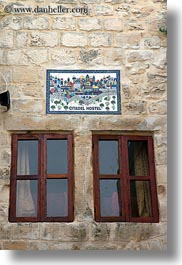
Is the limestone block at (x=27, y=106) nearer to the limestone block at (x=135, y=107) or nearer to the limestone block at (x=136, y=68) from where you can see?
the limestone block at (x=135, y=107)

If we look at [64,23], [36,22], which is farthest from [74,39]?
[36,22]

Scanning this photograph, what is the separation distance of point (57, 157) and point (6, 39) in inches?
53.9

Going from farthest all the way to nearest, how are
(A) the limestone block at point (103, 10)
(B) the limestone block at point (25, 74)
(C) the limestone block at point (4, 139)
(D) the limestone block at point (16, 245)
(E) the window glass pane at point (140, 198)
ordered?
(A) the limestone block at point (103, 10)
(B) the limestone block at point (25, 74)
(C) the limestone block at point (4, 139)
(E) the window glass pane at point (140, 198)
(D) the limestone block at point (16, 245)

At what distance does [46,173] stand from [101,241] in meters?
0.82

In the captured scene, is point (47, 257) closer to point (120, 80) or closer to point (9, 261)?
point (9, 261)

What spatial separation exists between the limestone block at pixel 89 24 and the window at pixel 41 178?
3.90ft

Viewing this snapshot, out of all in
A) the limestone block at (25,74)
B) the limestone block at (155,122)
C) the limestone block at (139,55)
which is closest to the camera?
the limestone block at (155,122)

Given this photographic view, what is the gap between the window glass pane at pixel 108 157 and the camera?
4828 millimetres

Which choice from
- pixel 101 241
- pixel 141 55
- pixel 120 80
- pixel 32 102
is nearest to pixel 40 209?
pixel 101 241

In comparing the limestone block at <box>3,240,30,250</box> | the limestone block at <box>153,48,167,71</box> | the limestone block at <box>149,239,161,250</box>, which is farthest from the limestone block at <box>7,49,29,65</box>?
the limestone block at <box>149,239,161,250</box>

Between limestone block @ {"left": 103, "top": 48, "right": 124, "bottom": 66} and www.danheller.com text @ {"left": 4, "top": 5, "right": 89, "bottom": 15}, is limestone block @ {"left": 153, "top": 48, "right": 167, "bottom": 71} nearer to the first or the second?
limestone block @ {"left": 103, "top": 48, "right": 124, "bottom": 66}

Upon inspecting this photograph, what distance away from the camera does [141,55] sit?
519cm

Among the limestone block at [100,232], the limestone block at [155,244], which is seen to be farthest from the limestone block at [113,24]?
the limestone block at [155,244]

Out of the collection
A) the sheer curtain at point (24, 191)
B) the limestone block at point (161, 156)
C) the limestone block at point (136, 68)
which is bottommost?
the sheer curtain at point (24, 191)
